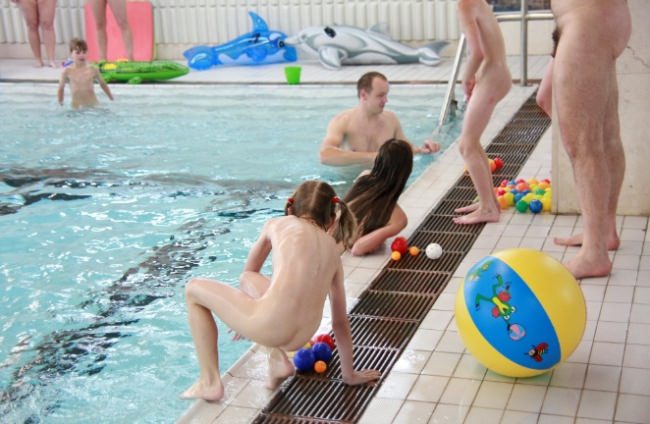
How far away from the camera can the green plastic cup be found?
1107 cm

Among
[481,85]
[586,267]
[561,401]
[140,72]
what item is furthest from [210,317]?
[140,72]

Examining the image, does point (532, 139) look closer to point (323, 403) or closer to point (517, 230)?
point (517, 230)

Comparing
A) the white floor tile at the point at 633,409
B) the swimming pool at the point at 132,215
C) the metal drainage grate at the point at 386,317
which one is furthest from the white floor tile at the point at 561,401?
the swimming pool at the point at 132,215

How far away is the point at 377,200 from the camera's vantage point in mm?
5137

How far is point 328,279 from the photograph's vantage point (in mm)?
3428

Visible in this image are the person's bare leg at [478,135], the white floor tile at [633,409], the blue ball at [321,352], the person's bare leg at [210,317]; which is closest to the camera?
the white floor tile at [633,409]

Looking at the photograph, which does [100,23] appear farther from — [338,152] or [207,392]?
[207,392]

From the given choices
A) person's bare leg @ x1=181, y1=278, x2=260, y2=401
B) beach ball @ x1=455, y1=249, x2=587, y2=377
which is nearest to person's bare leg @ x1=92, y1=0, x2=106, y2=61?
person's bare leg @ x1=181, y1=278, x2=260, y2=401

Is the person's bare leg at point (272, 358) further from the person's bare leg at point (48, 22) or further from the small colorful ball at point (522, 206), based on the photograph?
the person's bare leg at point (48, 22)

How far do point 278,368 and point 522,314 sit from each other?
3.29ft

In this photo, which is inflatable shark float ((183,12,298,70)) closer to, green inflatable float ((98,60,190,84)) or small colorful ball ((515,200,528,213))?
green inflatable float ((98,60,190,84))

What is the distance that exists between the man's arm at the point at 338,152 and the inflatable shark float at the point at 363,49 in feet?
18.9

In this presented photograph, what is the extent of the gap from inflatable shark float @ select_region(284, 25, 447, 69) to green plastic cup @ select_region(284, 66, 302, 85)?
51.8 inches

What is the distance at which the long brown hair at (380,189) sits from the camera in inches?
198
